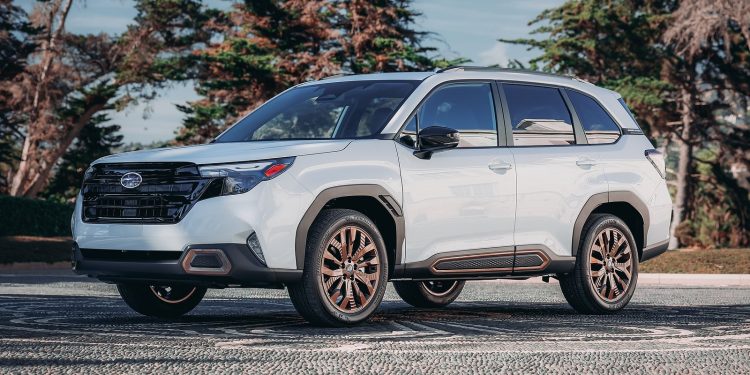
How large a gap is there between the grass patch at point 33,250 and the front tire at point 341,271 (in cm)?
2200

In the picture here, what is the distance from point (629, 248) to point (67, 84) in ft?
130

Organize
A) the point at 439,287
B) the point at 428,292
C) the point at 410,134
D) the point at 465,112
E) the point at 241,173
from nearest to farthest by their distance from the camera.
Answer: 1. the point at 241,173
2. the point at 410,134
3. the point at 465,112
4. the point at 428,292
5. the point at 439,287

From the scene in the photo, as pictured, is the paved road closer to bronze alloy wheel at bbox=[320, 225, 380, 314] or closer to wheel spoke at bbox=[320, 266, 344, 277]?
bronze alloy wheel at bbox=[320, 225, 380, 314]

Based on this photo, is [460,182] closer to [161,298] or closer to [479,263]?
[479,263]

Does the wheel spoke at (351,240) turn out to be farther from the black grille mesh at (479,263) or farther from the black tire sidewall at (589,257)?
the black tire sidewall at (589,257)

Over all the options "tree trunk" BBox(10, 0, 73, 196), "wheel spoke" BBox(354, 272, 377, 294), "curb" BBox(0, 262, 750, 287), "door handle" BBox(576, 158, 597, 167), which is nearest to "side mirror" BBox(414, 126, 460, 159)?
"wheel spoke" BBox(354, 272, 377, 294)

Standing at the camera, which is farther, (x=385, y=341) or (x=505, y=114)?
(x=505, y=114)

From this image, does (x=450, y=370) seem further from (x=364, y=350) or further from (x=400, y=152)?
(x=400, y=152)

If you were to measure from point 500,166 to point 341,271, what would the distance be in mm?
1785

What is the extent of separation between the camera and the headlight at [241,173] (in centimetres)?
770

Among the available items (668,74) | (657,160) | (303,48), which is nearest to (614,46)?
(668,74)

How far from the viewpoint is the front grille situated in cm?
782

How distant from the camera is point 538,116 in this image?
9.91 metres

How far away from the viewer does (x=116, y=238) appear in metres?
8.05
